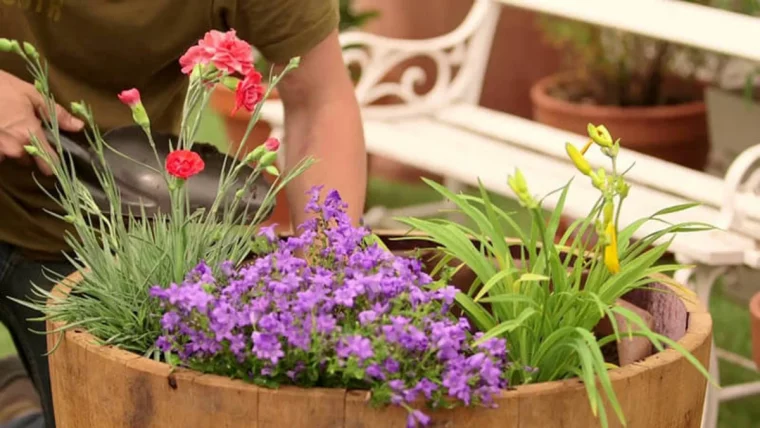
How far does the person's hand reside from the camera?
4.31ft

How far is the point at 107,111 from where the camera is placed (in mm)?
1566

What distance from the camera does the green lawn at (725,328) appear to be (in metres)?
2.43

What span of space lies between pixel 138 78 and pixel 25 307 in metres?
0.32

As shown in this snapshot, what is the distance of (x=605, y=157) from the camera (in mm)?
2502

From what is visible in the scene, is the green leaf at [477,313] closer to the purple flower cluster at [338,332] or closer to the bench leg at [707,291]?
the purple flower cluster at [338,332]

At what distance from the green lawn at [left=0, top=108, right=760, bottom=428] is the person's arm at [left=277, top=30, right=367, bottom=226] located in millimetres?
1202

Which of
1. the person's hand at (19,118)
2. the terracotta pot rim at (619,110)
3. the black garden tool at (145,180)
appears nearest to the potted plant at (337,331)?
the black garden tool at (145,180)

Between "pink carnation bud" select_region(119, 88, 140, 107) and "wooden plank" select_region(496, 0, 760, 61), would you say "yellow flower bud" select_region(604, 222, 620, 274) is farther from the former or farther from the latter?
"wooden plank" select_region(496, 0, 760, 61)

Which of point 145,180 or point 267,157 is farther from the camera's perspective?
point 145,180

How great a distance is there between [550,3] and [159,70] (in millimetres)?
1490

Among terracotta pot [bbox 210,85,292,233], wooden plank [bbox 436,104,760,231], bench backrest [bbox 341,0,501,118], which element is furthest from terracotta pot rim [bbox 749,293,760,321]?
terracotta pot [bbox 210,85,292,233]

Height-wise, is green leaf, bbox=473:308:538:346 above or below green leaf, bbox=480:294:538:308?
below

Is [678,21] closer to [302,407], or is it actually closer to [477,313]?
[477,313]

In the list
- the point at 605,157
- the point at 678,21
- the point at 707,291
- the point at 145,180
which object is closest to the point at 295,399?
the point at 145,180
